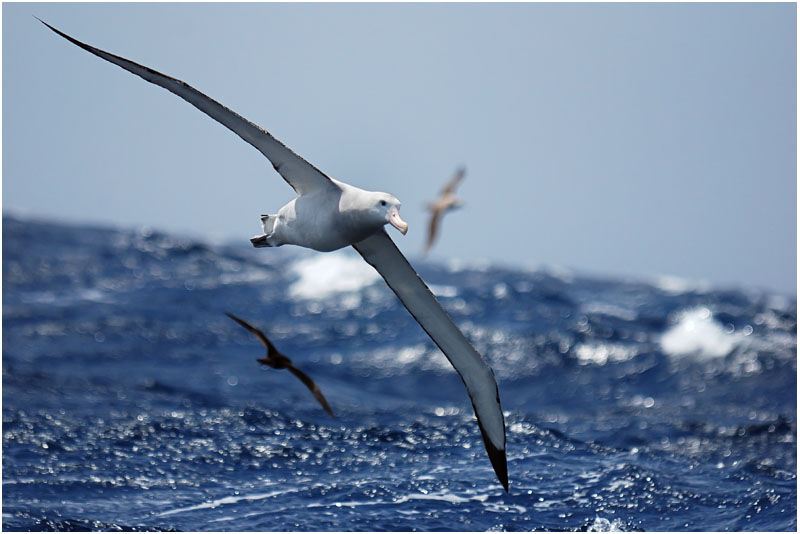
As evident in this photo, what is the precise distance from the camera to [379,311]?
1265 inches

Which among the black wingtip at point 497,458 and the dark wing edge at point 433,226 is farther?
the dark wing edge at point 433,226

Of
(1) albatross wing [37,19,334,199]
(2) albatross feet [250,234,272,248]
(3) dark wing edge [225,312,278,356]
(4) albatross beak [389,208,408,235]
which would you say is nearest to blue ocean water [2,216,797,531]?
(3) dark wing edge [225,312,278,356]

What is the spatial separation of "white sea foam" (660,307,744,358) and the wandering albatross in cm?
2211

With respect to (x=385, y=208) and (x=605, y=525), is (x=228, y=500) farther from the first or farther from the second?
(x=385, y=208)

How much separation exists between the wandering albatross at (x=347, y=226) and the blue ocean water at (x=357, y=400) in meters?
1.86

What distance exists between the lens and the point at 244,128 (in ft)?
22.2

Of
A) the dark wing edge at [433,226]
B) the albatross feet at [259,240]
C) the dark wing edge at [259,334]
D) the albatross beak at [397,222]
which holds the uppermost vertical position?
the dark wing edge at [433,226]

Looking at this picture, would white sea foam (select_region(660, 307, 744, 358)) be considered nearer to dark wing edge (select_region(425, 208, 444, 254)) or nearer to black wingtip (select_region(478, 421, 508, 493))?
dark wing edge (select_region(425, 208, 444, 254))

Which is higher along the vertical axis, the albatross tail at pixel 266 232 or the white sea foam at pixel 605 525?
the albatross tail at pixel 266 232

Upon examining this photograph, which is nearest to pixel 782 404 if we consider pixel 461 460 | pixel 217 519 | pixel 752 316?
pixel 752 316

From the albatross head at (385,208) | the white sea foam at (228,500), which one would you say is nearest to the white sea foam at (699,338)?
the white sea foam at (228,500)

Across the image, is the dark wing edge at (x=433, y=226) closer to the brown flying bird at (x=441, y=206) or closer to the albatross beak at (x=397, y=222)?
the brown flying bird at (x=441, y=206)

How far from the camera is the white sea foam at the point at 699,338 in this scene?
95.0ft

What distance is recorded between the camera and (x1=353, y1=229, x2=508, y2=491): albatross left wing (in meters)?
7.66
